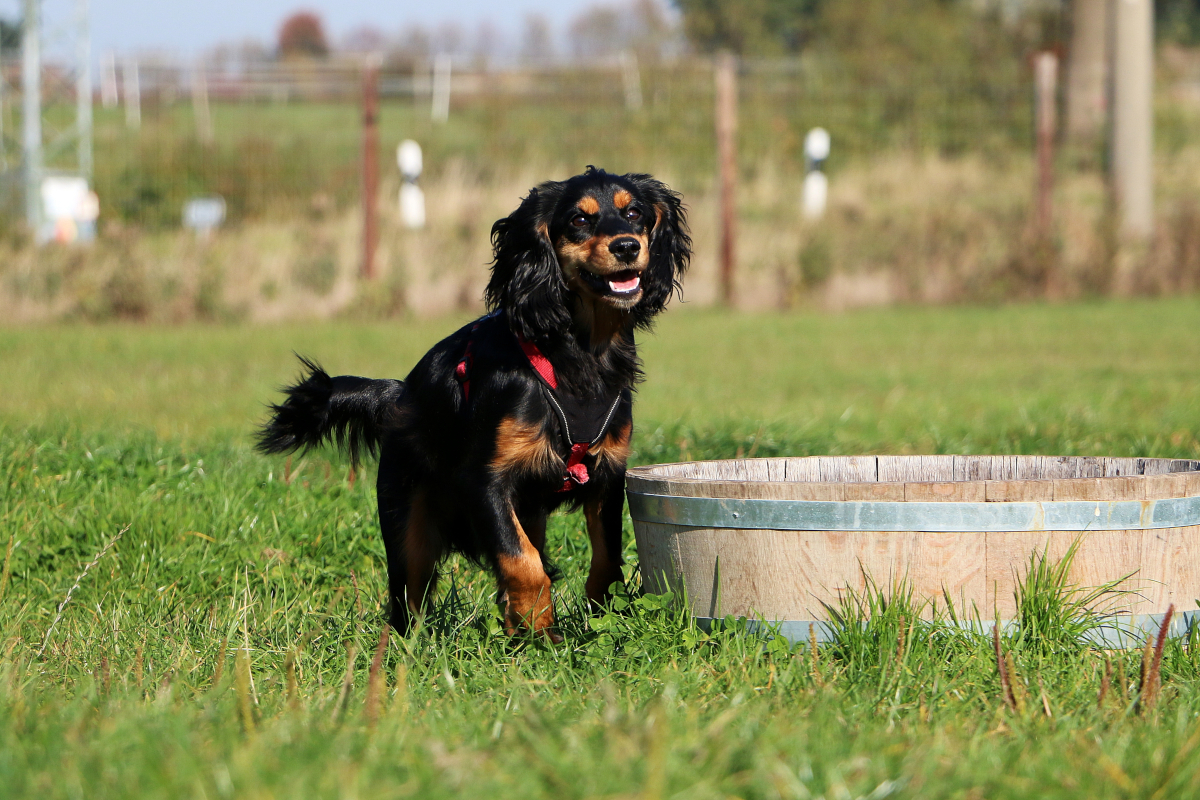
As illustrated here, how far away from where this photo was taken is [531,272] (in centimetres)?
366

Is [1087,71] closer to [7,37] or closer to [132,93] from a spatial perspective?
[132,93]

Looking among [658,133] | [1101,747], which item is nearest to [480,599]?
[1101,747]

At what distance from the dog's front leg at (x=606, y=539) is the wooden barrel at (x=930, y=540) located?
49 cm

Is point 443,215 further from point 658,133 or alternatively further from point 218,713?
point 218,713

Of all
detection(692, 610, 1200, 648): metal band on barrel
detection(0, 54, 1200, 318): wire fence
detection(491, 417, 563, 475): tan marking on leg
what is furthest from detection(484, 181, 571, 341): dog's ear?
detection(0, 54, 1200, 318): wire fence

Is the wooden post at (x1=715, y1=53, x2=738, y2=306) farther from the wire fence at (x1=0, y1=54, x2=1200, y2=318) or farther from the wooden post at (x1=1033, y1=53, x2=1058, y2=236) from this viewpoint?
the wooden post at (x1=1033, y1=53, x2=1058, y2=236)

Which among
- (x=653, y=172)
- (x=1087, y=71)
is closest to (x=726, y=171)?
(x=653, y=172)

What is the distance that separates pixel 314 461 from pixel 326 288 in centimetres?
821

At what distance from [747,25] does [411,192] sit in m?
27.6

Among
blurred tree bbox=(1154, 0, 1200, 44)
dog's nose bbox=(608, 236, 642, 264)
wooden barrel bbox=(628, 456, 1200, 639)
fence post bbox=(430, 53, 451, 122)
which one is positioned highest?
blurred tree bbox=(1154, 0, 1200, 44)

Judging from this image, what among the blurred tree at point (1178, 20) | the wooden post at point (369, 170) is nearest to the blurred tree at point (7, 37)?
the wooden post at point (369, 170)

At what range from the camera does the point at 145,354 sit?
10.3 m

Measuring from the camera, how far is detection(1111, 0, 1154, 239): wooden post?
55.4 ft

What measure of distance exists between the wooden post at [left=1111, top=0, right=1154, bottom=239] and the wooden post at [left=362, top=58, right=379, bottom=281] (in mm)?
9663
